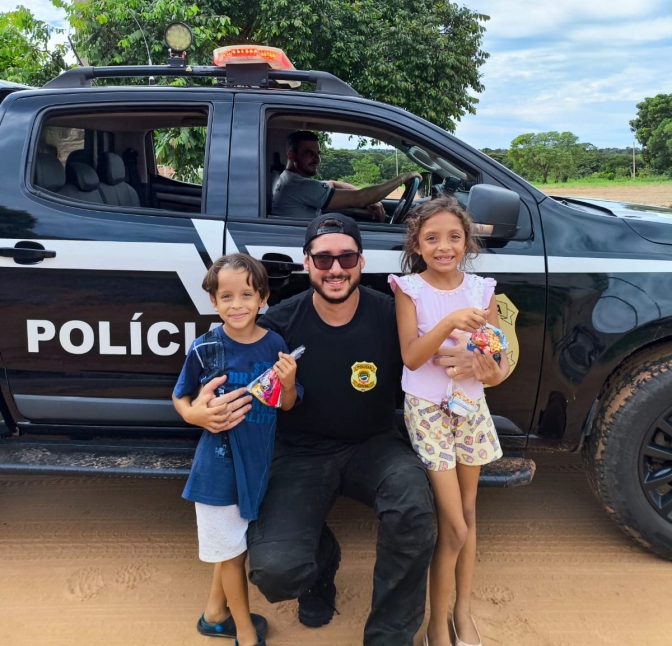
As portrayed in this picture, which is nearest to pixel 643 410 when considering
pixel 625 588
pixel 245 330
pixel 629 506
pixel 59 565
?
pixel 629 506

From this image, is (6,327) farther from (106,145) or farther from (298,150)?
(298,150)

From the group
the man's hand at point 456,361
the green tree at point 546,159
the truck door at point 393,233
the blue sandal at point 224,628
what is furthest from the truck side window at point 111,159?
the green tree at point 546,159

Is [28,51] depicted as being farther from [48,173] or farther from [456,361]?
[456,361]

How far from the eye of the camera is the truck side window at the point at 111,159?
2.63 m

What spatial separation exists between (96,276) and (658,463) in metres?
2.37

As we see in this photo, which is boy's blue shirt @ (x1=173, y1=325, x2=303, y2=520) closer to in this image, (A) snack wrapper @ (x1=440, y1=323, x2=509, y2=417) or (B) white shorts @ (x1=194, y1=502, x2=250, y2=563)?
(B) white shorts @ (x1=194, y1=502, x2=250, y2=563)

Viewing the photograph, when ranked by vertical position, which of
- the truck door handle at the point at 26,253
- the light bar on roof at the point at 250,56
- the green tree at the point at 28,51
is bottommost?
the truck door handle at the point at 26,253

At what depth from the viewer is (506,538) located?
270cm

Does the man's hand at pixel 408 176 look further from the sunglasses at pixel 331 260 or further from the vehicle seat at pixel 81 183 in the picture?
the vehicle seat at pixel 81 183

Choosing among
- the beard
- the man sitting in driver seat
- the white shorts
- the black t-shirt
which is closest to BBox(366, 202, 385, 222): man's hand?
the man sitting in driver seat

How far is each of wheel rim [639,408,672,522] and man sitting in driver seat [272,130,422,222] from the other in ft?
5.27

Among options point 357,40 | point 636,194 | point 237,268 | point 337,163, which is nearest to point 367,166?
point 337,163

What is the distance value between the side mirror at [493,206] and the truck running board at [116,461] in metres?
0.95

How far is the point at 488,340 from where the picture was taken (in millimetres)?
1905
